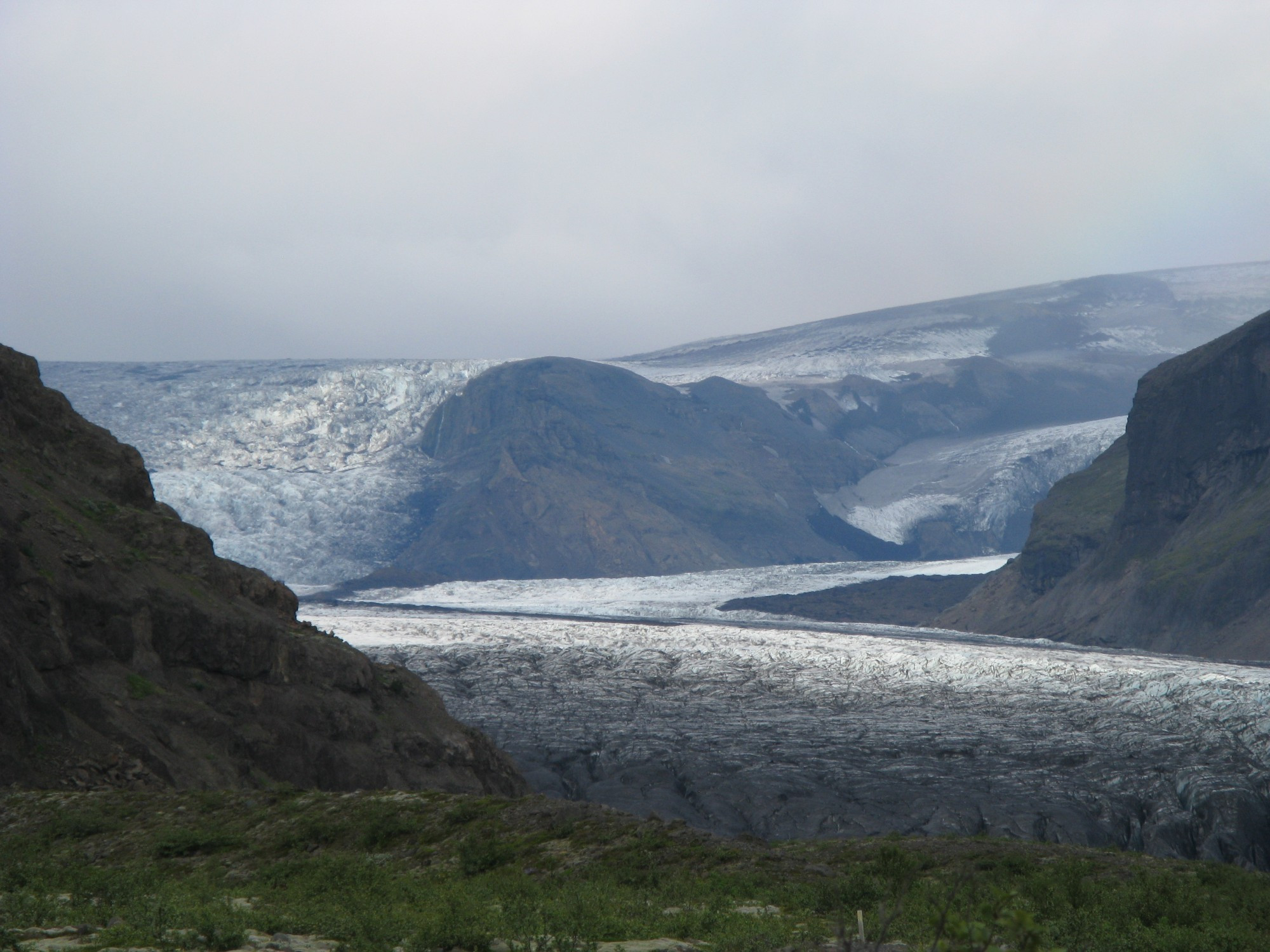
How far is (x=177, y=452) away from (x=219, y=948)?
608 feet

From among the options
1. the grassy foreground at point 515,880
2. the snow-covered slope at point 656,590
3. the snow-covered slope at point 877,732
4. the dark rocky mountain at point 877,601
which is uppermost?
the grassy foreground at point 515,880

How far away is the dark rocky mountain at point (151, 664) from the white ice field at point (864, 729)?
14.8 metres

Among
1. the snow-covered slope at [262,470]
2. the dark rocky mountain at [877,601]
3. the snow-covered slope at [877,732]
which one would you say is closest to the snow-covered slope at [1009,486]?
the dark rocky mountain at [877,601]

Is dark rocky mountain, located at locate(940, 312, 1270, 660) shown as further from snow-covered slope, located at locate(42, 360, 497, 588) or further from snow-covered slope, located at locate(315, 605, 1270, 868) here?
snow-covered slope, located at locate(42, 360, 497, 588)

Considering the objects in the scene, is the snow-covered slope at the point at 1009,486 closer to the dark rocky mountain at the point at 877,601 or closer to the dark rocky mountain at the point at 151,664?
the dark rocky mountain at the point at 877,601

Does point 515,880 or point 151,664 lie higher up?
point 151,664

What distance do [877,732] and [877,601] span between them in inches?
3313

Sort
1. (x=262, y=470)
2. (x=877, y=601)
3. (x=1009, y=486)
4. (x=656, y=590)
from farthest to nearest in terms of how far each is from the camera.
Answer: (x=1009, y=486), (x=262, y=470), (x=656, y=590), (x=877, y=601)

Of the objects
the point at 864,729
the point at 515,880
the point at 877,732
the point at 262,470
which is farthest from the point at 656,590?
the point at 515,880

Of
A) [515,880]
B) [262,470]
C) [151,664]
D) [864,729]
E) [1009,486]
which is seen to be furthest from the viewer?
[1009,486]

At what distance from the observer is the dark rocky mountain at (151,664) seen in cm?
2234

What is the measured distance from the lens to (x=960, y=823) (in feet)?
133

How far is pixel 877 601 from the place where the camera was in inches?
5389

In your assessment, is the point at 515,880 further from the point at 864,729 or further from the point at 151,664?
the point at 864,729
